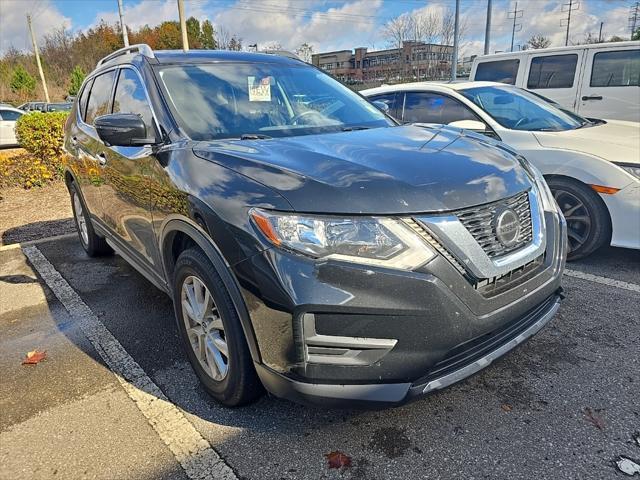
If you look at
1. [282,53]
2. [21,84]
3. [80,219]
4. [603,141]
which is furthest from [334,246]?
[21,84]

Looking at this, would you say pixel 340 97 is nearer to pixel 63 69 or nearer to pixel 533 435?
pixel 533 435

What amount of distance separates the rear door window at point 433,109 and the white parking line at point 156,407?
344cm

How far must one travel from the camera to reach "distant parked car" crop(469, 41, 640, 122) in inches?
290

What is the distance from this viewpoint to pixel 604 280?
379cm

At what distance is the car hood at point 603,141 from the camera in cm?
389

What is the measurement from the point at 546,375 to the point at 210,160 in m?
2.09

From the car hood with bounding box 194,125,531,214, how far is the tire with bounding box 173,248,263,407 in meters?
0.52

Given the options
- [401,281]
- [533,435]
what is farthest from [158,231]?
[533,435]

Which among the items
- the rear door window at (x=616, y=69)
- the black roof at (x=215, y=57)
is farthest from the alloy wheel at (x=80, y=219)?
the rear door window at (x=616, y=69)

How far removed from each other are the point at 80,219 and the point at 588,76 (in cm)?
763

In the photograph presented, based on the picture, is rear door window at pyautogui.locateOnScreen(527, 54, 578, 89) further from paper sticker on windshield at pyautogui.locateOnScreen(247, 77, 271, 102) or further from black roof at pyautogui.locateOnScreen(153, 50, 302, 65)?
paper sticker on windshield at pyautogui.locateOnScreen(247, 77, 271, 102)

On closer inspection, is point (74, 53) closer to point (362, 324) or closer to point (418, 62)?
point (418, 62)

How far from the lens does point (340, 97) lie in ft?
11.3

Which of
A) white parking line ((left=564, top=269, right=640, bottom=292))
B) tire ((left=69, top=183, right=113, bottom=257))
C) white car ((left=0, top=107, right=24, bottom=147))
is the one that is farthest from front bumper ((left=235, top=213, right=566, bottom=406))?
white car ((left=0, top=107, right=24, bottom=147))
